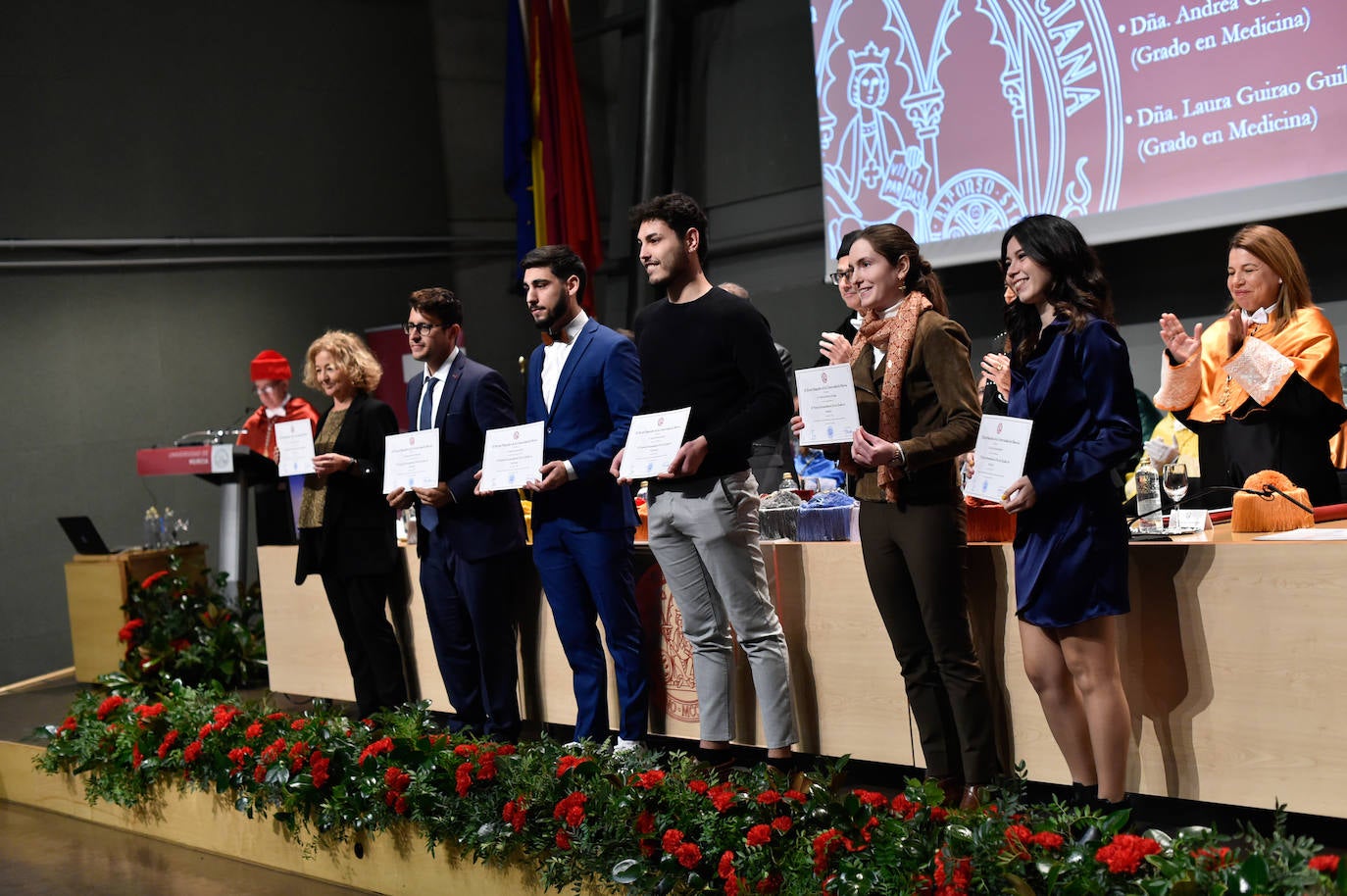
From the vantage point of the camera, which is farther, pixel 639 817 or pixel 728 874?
pixel 639 817

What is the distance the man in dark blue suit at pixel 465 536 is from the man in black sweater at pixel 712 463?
0.68 metres

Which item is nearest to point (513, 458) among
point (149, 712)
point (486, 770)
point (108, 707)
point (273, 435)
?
point (486, 770)

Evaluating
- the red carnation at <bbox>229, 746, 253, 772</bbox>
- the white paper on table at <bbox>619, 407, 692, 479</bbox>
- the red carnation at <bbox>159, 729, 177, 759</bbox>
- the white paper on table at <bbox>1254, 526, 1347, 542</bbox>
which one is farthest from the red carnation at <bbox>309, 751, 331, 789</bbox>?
the white paper on table at <bbox>1254, 526, 1347, 542</bbox>

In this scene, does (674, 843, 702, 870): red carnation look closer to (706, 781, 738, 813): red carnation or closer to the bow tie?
(706, 781, 738, 813): red carnation

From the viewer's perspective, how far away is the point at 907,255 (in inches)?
111

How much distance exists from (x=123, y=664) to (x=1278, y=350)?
446cm

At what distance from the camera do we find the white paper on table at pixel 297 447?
391 centimetres

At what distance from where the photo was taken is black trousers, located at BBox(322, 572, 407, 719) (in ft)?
13.1

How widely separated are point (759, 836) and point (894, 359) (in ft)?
3.49

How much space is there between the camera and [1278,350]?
3.11 m

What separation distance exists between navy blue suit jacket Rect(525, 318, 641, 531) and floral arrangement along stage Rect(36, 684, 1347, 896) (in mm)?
629

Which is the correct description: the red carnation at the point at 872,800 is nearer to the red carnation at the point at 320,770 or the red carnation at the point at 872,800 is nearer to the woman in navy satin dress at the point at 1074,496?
the woman in navy satin dress at the point at 1074,496

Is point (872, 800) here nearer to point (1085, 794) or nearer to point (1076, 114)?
point (1085, 794)

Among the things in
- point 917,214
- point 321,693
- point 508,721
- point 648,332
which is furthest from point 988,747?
point 917,214
